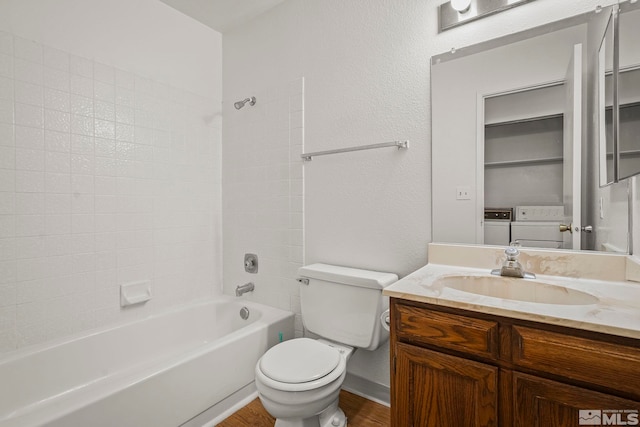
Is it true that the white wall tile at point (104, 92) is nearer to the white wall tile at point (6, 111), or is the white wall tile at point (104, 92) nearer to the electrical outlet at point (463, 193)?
the white wall tile at point (6, 111)

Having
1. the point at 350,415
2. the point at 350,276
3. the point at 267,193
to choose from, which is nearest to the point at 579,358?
the point at 350,276

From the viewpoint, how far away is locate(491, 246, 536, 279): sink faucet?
125cm

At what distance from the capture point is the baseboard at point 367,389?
176 centimetres

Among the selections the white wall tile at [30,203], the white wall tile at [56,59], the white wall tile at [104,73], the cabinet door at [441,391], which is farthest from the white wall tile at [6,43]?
the cabinet door at [441,391]

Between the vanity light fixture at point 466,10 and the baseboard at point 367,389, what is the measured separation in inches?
75.1

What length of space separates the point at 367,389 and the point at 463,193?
48.3 inches

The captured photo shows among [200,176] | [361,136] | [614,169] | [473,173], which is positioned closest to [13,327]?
[200,176]

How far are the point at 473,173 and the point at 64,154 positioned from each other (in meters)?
2.11

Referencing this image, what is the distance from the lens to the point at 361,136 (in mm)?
1815

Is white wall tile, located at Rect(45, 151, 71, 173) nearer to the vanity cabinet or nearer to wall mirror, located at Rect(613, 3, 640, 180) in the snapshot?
the vanity cabinet

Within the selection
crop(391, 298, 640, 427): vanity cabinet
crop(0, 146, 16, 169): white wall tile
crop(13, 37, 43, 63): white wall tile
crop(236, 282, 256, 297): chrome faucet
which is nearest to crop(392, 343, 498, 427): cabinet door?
crop(391, 298, 640, 427): vanity cabinet

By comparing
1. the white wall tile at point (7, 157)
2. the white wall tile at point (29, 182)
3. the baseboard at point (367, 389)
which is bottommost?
the baseboard at point (367, 389)

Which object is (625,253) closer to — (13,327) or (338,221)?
(338,221)

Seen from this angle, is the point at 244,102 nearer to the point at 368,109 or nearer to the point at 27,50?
the point at 368,109
